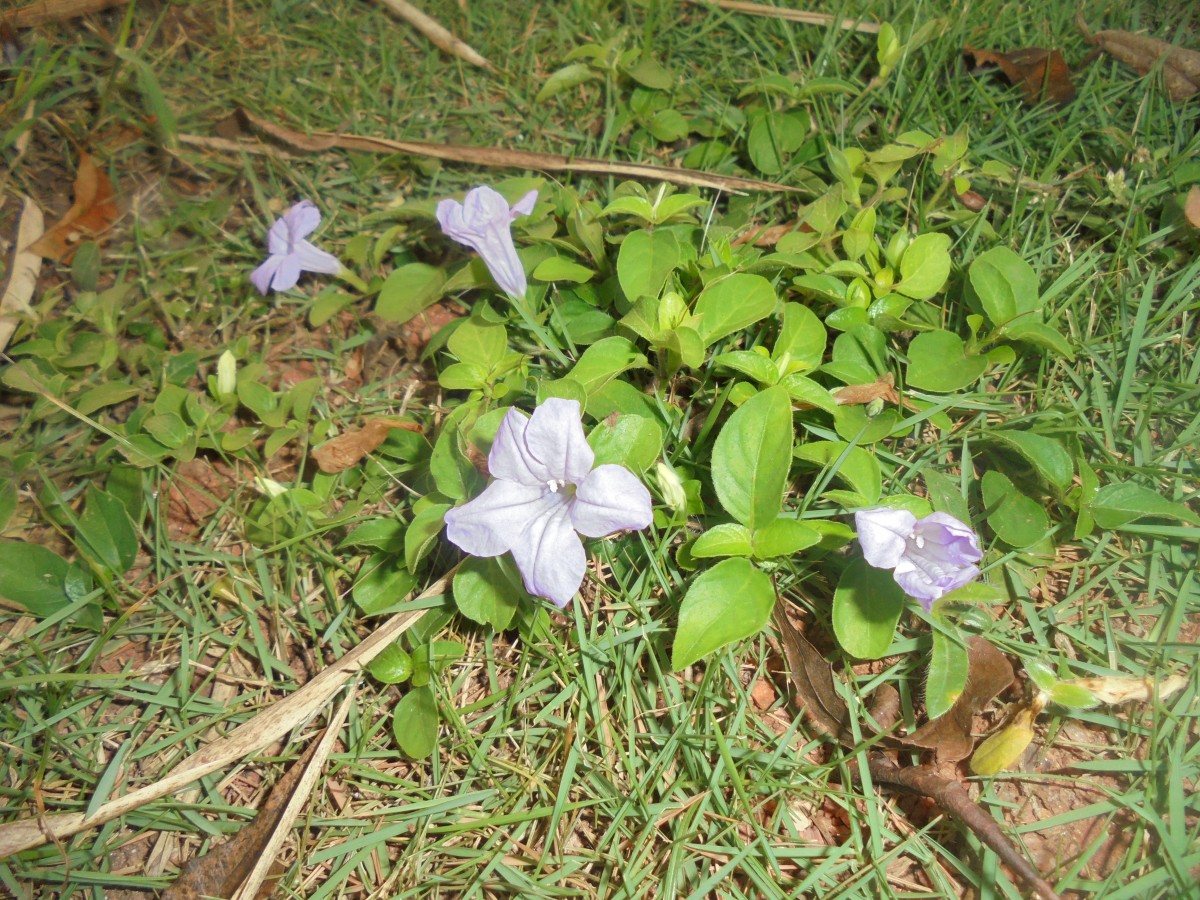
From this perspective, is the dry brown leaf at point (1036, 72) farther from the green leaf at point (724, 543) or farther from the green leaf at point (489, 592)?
the green leaf at point (489, 592)

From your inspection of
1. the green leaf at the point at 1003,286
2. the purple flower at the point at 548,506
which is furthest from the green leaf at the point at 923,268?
the purple flower at the point at 548,506

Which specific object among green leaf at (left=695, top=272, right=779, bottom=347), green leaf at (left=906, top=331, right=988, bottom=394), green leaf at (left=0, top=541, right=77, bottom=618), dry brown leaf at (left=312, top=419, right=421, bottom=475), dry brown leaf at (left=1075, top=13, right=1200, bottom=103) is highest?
dry brown leaf at (left=1075, top=13, right=1200, bottom=103)

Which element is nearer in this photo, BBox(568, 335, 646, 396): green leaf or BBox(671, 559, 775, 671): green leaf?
BBox(671, 559, 775, 671): green leaf

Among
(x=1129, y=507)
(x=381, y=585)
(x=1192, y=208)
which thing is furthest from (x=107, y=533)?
(x=1192, y=208)

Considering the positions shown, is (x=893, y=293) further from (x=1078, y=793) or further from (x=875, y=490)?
(x=1078, y=793)

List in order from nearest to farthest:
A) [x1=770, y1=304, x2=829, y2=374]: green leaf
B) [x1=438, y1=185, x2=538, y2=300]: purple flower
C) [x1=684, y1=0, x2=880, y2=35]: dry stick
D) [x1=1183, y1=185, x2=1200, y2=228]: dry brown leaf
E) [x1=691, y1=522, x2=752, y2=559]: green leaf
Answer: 1. [x1=691, y1=522, x2=752, y2=559]: green leaf
2. [x1=770, y1=304, x2=829, y2=374]: green leaf
3. [x1=438, y1=185, x2=538, y2=300]: purple flower
4. [x1=1183, y1=185, x2=1200, y2=228]: dry brown leaf
5. [x1=684, y1=0, x2=880, y2=35]: dry stick

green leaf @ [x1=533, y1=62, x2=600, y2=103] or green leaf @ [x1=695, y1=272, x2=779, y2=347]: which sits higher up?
green leaf @ [x1=533, y1=62, x2=600, y2=103]

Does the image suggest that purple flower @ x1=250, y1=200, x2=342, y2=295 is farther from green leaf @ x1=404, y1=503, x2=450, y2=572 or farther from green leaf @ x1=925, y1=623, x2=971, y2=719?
green leaf @ x1=925, y1=623, x2=971, y2=719

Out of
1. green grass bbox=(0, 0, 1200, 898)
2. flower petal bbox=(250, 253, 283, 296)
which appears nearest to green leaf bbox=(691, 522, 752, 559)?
green grass bbox=(0, 0, 1200, 898)
